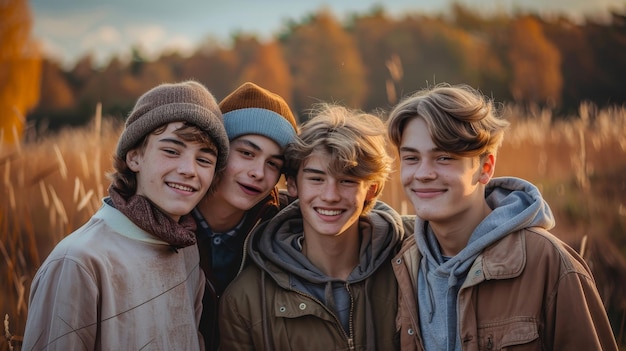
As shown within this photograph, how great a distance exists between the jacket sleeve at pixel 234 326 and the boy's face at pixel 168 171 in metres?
0.62

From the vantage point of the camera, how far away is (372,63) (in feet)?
117

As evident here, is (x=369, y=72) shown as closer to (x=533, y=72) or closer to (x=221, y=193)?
(x=533, y=72)

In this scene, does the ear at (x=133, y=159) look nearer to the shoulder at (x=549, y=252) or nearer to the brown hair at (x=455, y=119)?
the brown hair at (x=455, y=119)

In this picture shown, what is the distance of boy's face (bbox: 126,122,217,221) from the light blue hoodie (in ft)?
4.19

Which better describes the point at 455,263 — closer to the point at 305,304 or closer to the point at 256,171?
the point at 305,304

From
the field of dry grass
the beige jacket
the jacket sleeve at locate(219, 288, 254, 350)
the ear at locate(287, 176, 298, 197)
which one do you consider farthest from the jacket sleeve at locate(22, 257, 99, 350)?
the ear at locate(287, 176, 298, 197)

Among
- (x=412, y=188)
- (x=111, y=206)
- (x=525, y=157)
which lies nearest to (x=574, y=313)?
(x=412, y=188)

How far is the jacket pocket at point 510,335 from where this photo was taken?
9.13 ft

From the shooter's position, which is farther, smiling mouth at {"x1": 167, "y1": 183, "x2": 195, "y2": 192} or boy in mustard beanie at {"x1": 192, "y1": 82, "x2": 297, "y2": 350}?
boy in mustard beanie at {"x1": 192, "y1": 82, "x2": 297, "y2": 350}

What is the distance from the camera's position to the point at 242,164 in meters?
3.65

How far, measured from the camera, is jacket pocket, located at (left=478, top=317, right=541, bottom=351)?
9.13 ft

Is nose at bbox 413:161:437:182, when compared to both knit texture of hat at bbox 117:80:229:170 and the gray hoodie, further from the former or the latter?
knit texture of hat at bbox 117:80:229:170

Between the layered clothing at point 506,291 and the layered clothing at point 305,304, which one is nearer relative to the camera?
the layered clothing at point 506,291

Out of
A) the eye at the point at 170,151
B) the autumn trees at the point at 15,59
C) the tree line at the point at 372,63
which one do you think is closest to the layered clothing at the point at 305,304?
the eye at the point at 170,151
